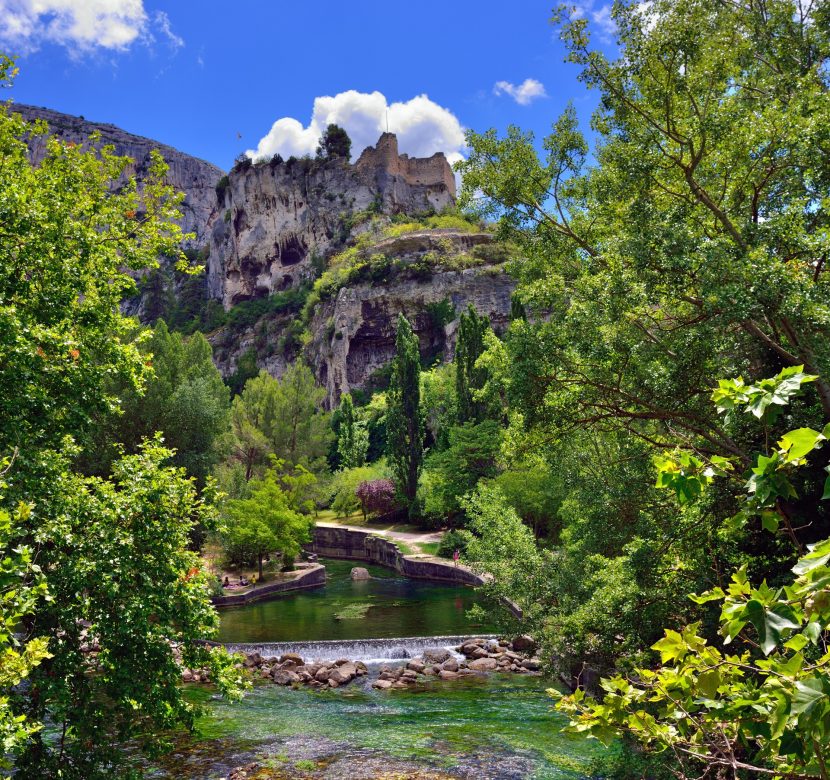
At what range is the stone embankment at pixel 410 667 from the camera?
14828 millimetres

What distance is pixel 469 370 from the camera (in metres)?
36.1

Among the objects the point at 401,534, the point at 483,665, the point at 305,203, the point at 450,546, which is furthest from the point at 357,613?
the point at 305,203

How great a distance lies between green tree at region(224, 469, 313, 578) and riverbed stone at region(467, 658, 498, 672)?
12.5 metres

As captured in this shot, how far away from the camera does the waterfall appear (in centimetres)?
1698

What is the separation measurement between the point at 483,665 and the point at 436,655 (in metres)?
1.48

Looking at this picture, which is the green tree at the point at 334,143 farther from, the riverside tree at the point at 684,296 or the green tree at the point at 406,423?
the riverside tree at the point at 684,296

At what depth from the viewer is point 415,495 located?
3881 centimetres

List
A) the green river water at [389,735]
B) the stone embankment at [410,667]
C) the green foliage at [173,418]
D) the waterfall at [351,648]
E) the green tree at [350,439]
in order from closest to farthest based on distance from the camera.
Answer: the green river water at [389,735]
the stone embankment at [410,667]
the waterfall at [351,648]
the green foliage at [173,418]
the green tree at [350,439]

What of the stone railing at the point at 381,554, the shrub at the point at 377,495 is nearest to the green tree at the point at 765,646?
the stone railing at the point at 381,554

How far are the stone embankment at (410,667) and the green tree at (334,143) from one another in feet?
234

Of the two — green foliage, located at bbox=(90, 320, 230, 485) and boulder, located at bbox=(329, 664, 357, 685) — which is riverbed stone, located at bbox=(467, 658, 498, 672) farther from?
green foliage, located at bbox=(90, 320, 230, 485)

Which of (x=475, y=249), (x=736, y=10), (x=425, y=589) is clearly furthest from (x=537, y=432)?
(x=475, y=249)

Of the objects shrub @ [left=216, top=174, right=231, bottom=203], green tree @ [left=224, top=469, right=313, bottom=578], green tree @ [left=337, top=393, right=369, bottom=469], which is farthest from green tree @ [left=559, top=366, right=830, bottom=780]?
shrub @ [left=216, top=174, right=231, bottom=203]

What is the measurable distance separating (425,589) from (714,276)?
2187 cm
